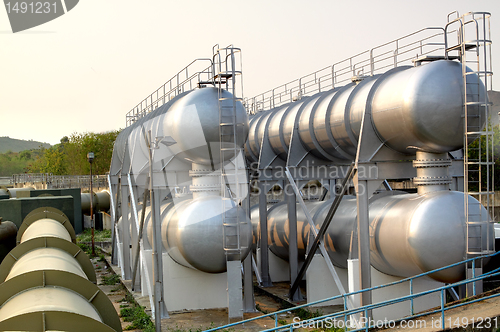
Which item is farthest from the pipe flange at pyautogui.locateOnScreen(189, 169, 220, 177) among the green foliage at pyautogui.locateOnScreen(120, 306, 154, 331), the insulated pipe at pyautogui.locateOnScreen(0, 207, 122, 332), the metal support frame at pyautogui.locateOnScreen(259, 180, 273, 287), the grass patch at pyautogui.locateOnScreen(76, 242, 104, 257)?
the grass patch at pyautogui.locateOnScreen(76, 242, 104, 257)

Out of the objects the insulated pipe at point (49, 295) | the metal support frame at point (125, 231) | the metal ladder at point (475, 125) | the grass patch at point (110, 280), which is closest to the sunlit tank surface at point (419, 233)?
the metal ladder at point (475, 125)

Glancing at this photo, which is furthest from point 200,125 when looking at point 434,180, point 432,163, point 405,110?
point 434,180

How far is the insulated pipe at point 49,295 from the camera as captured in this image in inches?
205

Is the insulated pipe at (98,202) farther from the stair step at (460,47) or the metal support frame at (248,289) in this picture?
the stair step at (460,47)

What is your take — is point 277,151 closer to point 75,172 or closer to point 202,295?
point 202,295

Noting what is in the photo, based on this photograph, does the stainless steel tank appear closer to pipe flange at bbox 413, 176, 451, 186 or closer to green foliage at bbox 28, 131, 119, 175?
pipe flange at bbox 413, 176, 451, 186

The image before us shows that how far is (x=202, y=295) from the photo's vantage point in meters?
15.5

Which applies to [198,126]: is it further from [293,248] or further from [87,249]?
[87,249]

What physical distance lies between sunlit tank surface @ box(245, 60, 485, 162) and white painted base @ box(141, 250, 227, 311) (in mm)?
5585

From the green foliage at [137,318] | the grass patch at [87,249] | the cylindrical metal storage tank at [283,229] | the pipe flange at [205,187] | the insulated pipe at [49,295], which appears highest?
the pipe flange at [205,187]

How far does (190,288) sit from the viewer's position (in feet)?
50.5

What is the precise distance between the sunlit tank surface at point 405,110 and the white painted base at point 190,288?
18.3ft

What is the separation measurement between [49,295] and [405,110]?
8355 millimetres

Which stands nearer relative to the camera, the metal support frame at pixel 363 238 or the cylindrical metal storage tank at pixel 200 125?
the metal support frame at pixel 363 238
